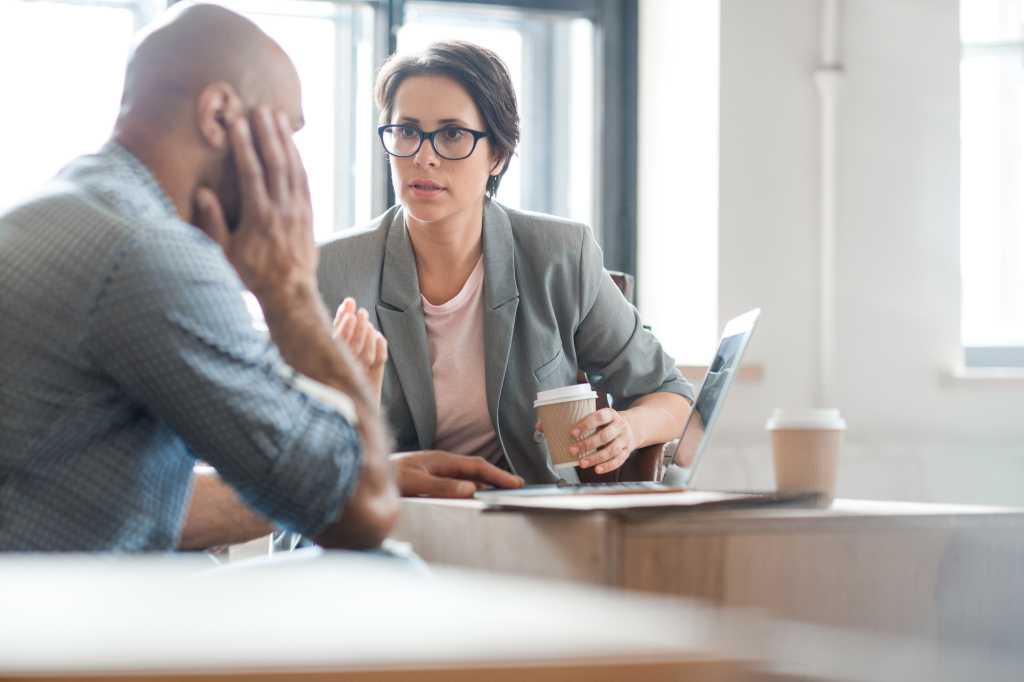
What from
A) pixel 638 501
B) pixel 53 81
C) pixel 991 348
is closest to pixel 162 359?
pixel 638 501

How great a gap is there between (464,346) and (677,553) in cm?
102

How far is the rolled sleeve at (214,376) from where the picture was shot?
37.2 inches

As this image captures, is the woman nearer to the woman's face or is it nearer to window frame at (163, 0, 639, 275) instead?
the woman's face

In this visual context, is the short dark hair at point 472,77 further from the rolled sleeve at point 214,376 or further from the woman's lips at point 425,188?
the rolled sleeve at point 214,376

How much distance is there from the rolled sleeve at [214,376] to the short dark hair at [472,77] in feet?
3.56

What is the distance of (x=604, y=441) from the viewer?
1635 mm

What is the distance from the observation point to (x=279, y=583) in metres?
0.36

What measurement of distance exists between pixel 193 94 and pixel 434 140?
36.1 inches

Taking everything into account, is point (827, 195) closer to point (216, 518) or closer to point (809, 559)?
point (216, 518)

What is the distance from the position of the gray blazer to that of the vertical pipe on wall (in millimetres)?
1062

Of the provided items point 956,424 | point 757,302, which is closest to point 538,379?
point 757,302

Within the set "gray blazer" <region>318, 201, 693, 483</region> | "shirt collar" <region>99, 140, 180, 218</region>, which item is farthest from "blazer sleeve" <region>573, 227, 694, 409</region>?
"shirt collar" <region>99, 140, 180, 218</region>

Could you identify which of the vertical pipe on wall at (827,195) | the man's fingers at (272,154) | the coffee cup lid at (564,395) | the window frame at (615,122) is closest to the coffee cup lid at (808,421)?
the coffee cup lid at (564,395)

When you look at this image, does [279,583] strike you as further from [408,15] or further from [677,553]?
[408,15]
